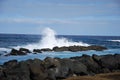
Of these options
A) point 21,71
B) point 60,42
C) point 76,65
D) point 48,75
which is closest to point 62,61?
point 76,65

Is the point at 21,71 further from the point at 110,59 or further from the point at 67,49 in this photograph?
the point at 67,49

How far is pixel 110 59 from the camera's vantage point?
2000 centimetres

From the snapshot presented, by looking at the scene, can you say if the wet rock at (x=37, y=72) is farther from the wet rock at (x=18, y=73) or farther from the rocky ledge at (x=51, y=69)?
the wet rock at (x=18, y=73)

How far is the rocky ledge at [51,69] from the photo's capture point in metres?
15.2

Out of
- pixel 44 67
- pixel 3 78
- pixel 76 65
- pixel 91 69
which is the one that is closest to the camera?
pixel 3 78

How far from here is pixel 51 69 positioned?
16.2 metres

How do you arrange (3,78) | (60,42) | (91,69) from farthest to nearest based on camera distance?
(60,42)
(91,69)
(3,78)

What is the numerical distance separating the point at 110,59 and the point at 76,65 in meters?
3.50

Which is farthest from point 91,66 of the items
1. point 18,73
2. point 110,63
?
point 18,73

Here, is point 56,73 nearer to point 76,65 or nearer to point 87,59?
point 76,65

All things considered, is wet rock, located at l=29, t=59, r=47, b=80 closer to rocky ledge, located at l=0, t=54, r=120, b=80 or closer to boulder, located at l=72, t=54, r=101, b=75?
rocky ledge, located at l=0, t=54, r=120, b=80

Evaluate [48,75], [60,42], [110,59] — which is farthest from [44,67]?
[60,42]

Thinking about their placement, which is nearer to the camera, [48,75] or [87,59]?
[48,75]

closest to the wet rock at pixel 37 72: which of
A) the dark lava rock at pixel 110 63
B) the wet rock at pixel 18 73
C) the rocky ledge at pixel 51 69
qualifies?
the rocky ledge at pixel 51 69
